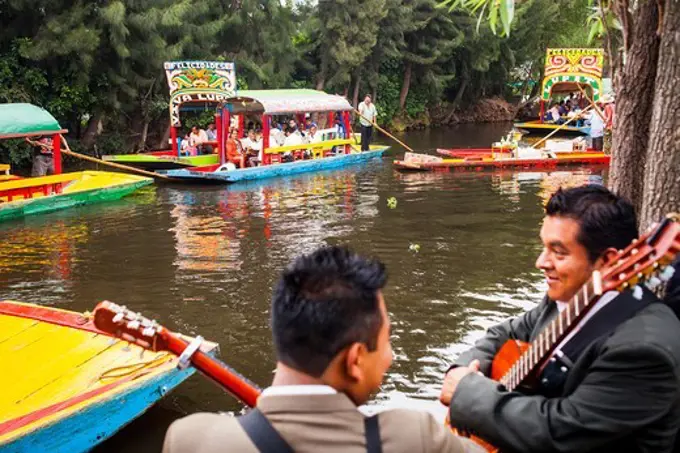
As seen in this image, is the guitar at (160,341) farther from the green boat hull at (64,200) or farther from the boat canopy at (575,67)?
the boat canopy at (575,67)

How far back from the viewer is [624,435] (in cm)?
201

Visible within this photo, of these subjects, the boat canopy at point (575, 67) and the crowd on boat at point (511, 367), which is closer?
the crowd on boat at point (511, 367)

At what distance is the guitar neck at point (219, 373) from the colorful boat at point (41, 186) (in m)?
10.7

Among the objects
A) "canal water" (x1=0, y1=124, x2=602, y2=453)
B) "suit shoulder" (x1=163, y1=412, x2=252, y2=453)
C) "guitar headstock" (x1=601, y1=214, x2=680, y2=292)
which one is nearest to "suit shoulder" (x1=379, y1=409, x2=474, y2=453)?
"suit shoulder" (x1=163, y1=412, x2=252, y2=453)

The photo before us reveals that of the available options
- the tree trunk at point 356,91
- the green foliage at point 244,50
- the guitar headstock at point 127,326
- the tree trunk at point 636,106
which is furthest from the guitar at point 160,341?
the tree trunk at point 356,91

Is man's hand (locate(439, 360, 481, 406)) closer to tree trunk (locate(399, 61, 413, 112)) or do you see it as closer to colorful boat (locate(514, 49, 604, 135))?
colorful boat (locate(514, 49, 604, 135))

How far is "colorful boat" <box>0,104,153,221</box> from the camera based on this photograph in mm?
12469

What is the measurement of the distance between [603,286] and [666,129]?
1.84m

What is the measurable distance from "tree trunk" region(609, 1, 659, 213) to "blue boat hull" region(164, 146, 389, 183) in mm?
12105

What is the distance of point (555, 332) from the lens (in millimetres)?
2135

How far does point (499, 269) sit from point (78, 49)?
14.6 m

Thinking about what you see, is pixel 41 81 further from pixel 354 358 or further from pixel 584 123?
pixel 354 358

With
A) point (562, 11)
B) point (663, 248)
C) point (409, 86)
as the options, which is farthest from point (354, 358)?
point (562, 11)

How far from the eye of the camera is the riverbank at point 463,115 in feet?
113
